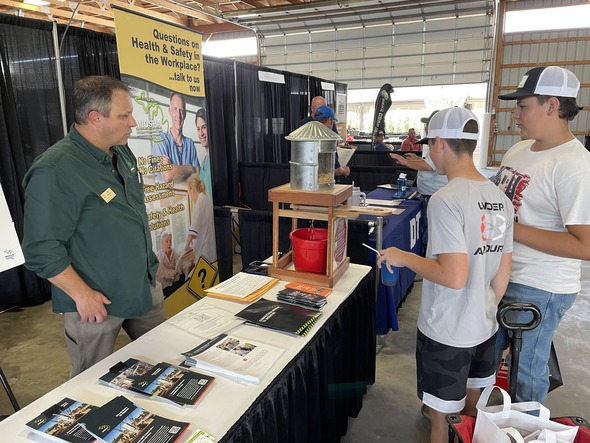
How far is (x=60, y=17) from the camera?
825 cm

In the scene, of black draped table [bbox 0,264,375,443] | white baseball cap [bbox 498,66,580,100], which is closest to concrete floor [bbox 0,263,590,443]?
black draped table [bbox 0,264,375,443]

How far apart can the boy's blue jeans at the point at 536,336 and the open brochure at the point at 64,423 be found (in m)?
1.46

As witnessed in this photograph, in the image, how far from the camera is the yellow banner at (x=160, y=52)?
95.3 inches

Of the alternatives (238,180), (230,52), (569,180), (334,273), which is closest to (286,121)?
(238,180)

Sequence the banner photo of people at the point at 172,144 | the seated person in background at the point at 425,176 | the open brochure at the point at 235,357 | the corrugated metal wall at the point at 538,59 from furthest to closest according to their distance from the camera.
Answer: the corrugated metal wall at the point at 538,59, the seated person in background at the point at 425,176, the banner photo of people at the point at 172,144, the open brochure at the point at 235,357

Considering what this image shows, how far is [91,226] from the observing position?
4.93 ft

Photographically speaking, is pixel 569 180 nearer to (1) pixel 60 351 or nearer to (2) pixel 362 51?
(1) pixel 60 351

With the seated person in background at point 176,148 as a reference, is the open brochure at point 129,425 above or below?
below

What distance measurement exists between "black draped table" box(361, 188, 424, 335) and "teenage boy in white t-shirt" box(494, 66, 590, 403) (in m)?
1.13

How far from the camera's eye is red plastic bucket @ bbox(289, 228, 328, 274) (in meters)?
1.81

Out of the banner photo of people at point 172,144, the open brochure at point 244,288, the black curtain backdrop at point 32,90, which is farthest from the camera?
the black curtain backdrop at point 32,90

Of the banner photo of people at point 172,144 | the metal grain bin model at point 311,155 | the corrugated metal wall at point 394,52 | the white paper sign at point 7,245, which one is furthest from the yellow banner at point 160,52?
the corrugated metal wall at point 394,52

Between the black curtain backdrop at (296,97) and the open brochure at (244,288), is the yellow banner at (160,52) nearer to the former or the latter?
the open brochure at (244,288)

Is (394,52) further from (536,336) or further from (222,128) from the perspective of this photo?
(536,336)
